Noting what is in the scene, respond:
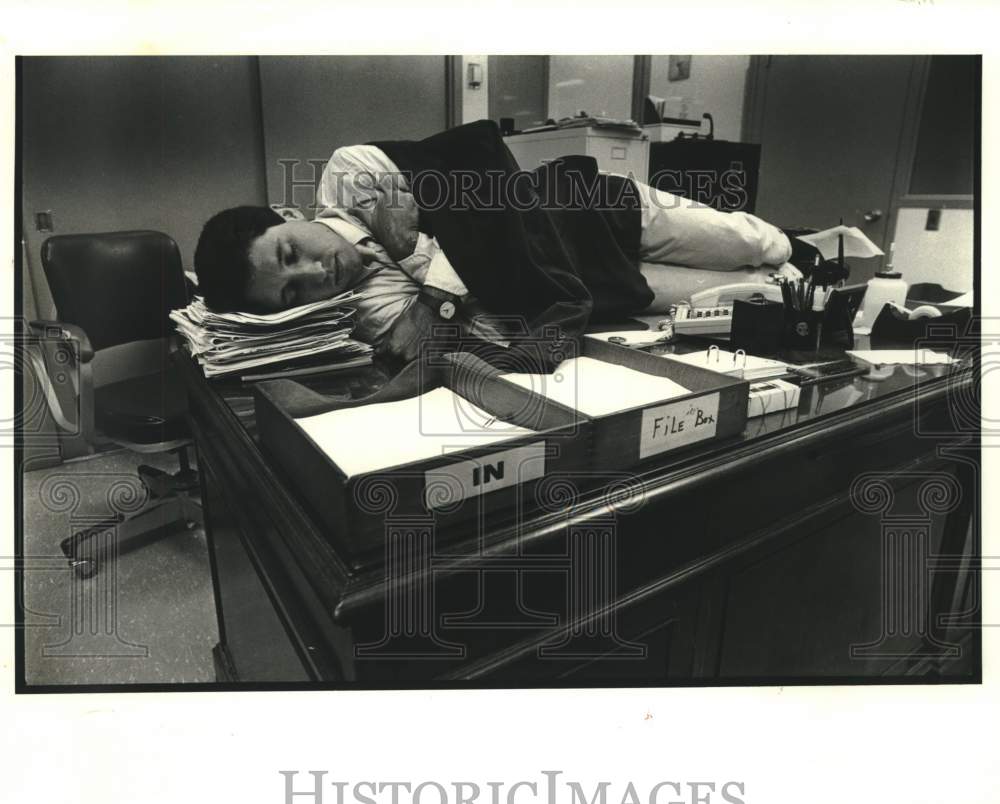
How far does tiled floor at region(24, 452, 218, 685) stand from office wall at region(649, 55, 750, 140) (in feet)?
2.65

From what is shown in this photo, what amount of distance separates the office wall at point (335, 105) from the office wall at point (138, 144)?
0.03 m

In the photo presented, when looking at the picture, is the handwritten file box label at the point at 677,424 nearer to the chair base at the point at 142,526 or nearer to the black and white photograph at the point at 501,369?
the black and white photograph at the point at 501,369

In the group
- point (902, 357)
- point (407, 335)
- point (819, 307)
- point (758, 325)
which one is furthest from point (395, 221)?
point (902, 357)

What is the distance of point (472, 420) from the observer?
58 cm

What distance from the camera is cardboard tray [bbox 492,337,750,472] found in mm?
539

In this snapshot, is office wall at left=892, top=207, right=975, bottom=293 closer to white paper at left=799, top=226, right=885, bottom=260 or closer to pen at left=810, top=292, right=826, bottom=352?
white paper at left=799, top=226, right=885, bottom=260

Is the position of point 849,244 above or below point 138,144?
below

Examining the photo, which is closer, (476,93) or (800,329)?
(476,93)

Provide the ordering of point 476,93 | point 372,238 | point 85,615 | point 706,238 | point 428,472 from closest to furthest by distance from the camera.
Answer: point 428,472 → point 85,615 → point 476,93 → point 372,238 → point 706,238

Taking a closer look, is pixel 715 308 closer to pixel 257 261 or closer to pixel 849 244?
pixel 849 244

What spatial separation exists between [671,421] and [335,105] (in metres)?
0.58

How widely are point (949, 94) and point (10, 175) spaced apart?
41.2 inches

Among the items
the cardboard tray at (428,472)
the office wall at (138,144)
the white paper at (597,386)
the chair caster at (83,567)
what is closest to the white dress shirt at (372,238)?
the office wall at (138,144)
